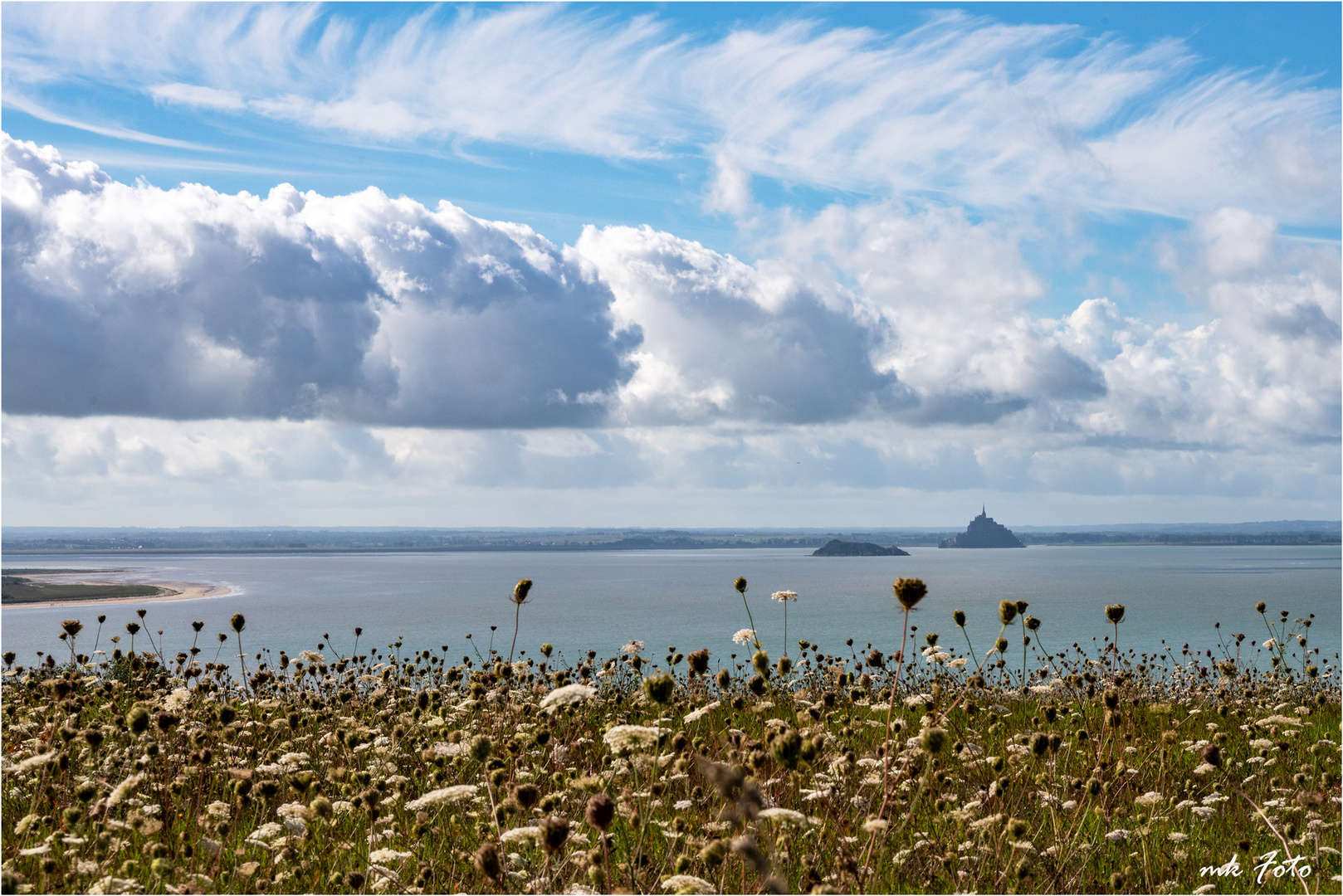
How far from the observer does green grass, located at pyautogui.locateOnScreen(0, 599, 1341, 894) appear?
4570 mm

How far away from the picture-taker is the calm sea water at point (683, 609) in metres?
Answer: 39.4

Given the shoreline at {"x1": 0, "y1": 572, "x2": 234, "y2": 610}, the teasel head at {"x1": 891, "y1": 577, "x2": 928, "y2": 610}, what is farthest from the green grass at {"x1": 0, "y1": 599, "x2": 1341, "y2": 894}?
the shoreline at {"x1": 0, "y1": 572, "x2": 234, "y2": 610}

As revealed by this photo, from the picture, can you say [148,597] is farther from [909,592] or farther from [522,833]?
[909,592]

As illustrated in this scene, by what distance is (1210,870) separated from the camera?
556 cm

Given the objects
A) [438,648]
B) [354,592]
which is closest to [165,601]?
[354,592]

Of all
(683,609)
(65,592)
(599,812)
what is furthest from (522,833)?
(65,592)

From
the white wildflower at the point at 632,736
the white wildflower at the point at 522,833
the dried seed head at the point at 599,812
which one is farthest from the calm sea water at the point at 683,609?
the dried seed head at the point at 599,812

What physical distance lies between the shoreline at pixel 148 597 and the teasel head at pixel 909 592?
2488 inches

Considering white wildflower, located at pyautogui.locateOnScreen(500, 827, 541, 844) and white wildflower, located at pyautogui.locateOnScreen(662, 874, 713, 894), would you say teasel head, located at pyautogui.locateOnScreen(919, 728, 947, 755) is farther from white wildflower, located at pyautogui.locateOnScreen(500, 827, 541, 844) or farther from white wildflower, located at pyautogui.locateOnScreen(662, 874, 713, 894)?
white wildflower, located at pyautogui.locateOnScreen(500, 827, 541, 844)

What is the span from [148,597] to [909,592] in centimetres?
8916

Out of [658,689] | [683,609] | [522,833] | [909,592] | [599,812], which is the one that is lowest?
[683,609]

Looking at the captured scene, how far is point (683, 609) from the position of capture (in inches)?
2502

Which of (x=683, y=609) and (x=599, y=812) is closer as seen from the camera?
(x=599, y=812)

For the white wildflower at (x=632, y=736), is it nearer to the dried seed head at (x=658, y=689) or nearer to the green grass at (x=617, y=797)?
the green grass at (x=617, y=797)
